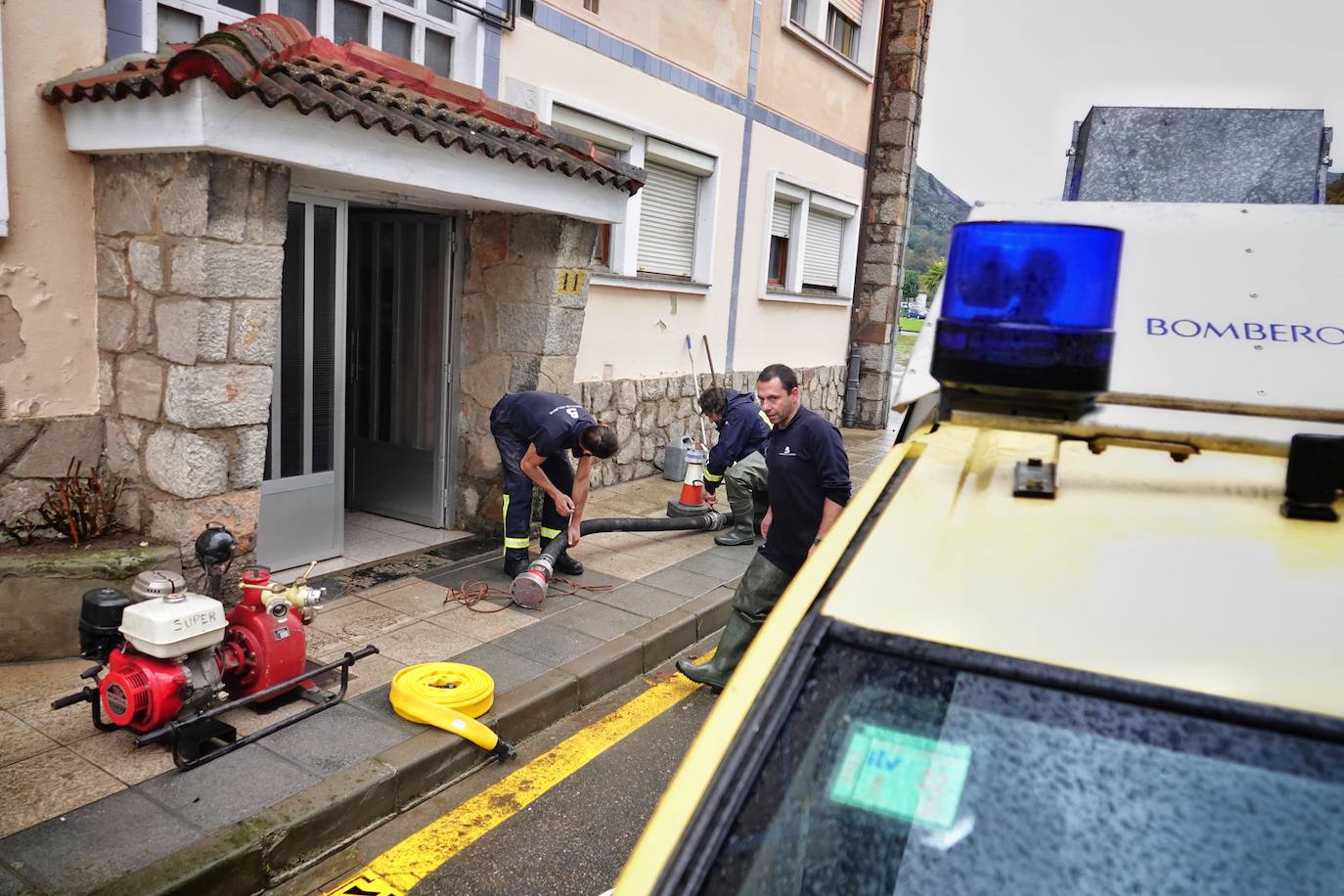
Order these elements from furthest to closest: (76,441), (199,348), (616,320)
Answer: (616,320) → (76,441) → (199,348)

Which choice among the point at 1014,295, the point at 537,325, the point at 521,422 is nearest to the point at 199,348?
the point at 521,422

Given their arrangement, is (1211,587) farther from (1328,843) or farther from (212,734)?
(212,734)

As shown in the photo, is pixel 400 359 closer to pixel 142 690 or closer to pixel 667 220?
pixel 667 220

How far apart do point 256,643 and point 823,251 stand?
11.7 metres

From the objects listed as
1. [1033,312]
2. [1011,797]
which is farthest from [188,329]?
[1011,797]

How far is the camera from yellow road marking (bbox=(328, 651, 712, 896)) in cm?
381

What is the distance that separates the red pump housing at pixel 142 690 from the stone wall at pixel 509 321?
3.79m

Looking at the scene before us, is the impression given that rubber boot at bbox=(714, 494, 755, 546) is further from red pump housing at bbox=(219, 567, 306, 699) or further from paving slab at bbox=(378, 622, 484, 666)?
red pump housing at bbox=(219, 567, 306, 699)

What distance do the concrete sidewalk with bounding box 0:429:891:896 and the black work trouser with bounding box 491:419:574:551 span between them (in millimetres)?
399

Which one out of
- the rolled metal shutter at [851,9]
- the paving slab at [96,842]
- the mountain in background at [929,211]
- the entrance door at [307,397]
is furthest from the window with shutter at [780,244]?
the mountain in background at [929,211]

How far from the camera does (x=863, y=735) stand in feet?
4.69

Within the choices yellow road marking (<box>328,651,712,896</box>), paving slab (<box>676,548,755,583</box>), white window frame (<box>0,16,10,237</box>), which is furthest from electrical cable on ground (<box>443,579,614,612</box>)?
white window frame (<box>0,16,10,237</box>)

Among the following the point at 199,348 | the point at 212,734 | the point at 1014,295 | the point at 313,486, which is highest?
the point at 1014,295

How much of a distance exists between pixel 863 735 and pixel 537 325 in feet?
20.9
